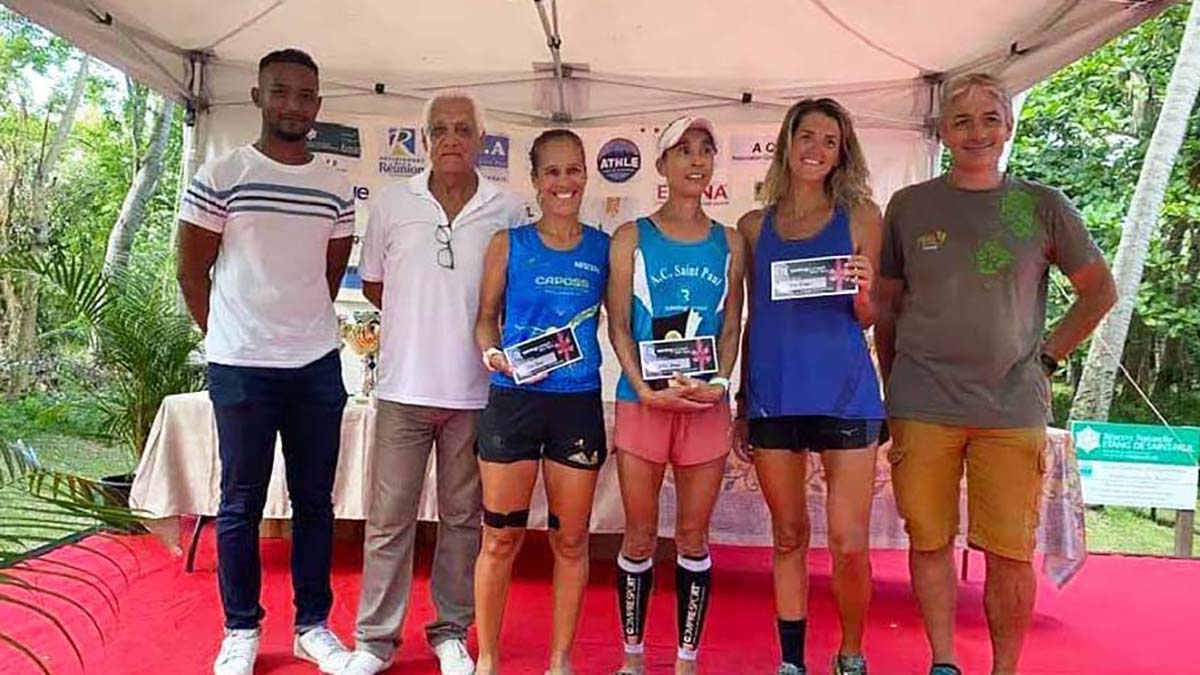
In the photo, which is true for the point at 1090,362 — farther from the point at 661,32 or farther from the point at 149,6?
the point at 149,6

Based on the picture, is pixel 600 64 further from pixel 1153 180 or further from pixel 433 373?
pixel 1153 180

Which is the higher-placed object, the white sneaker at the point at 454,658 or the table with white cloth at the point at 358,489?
the table with white cloth at the point at 358,489

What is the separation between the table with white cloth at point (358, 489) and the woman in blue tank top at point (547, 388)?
0.93 meters

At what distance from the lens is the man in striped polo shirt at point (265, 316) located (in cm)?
223

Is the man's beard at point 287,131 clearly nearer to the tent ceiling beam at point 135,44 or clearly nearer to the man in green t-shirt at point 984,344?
the man in green t-shirt at point 984,344

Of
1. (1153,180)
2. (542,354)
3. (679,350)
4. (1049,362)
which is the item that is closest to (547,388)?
(542,354)

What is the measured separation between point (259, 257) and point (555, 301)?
0.75m

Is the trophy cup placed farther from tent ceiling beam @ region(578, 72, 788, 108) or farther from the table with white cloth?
tent ceiling beam @ region(578, 72, 788, 108)

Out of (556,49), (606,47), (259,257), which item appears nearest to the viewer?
(259,257)

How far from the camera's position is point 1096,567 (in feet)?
12.9

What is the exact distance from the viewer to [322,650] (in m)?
2.34

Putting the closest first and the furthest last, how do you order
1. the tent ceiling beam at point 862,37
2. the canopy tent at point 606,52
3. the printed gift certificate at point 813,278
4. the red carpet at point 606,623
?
1. the printed gift certificate at point 813,278
2. the red carpet at point 606,623
3. the canopy tent at point 606,52
4. the tent ceiling beam at point 862,37

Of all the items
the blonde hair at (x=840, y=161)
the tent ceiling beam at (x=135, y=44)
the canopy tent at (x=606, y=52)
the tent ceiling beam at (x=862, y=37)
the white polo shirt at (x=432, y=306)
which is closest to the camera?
the blonde hair at (x=840, y=161)

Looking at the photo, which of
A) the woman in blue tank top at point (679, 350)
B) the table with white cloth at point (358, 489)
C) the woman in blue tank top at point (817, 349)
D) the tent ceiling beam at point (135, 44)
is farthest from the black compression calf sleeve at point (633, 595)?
the tent ceiling beam at point (135, 44)
